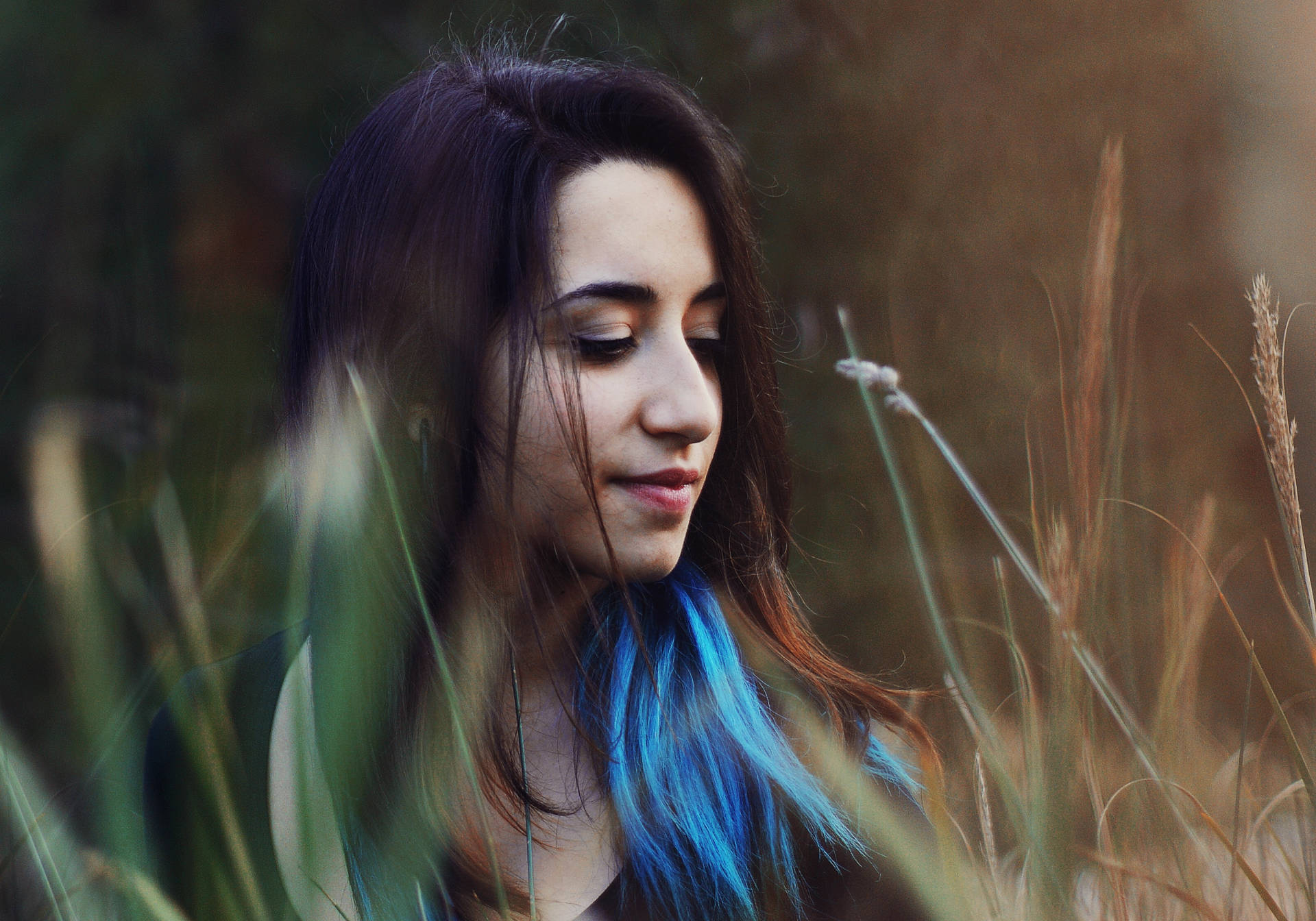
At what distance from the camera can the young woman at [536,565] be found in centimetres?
65

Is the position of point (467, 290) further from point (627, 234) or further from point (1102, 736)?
point (1102, 736)

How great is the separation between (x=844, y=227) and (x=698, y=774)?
30.1 inches

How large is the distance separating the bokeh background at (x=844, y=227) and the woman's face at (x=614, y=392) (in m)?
0.30

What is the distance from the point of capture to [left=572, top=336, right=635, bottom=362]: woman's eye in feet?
2.13

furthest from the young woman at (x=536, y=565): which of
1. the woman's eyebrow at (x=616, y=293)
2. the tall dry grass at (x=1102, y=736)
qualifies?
the tall dry grass at (x=1102, y=736)

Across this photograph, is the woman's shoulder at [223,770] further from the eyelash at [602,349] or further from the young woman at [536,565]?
the eyelash at [602,349]

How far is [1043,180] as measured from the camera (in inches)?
43.3

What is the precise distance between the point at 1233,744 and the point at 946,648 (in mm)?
785

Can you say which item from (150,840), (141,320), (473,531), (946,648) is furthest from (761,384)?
(150,840)

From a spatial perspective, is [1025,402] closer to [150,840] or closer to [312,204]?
[312,204]

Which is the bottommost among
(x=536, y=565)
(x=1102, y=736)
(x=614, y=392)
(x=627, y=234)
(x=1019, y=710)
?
(x=1102, y=736)

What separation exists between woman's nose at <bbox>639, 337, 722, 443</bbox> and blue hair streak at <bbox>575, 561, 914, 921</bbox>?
16cm

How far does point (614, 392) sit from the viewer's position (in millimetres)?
646

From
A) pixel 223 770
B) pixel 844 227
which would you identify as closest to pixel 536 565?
pixel 223 770
